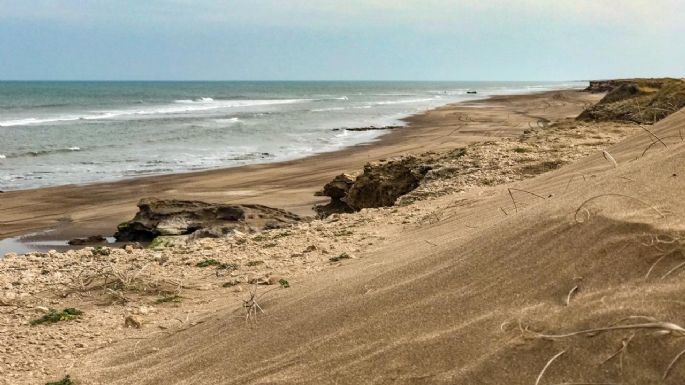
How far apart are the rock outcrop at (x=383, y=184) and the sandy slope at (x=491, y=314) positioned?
4948mm

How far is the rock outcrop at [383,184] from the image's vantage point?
8336 millimetres

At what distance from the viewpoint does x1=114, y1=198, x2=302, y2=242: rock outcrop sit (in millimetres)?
8602

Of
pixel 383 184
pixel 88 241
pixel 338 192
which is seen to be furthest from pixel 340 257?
pixel 88 241

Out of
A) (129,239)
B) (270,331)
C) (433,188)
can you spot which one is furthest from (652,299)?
(129,239)

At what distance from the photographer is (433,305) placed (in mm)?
2324

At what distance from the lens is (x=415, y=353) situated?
204 centimetres

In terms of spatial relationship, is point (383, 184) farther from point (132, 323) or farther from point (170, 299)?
point (132, 323)

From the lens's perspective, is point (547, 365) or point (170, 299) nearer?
point (547, 365)

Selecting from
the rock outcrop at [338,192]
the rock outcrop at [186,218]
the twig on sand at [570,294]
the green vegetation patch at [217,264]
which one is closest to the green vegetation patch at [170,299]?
the green vegetation patch at [217,264]

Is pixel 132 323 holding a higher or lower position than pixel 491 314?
lower

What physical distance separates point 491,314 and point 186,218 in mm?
7263

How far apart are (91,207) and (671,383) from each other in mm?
11594

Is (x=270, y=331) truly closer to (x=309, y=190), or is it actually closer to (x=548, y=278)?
(x=548, y=278)

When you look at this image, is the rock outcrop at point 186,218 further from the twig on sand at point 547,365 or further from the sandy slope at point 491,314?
the twig on sand at point 547,365
